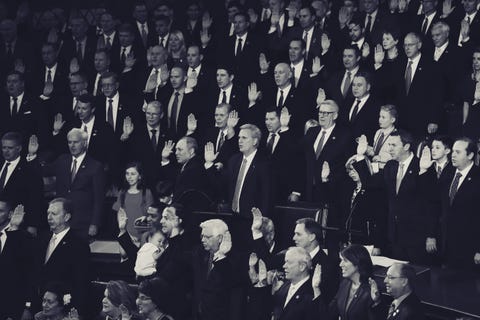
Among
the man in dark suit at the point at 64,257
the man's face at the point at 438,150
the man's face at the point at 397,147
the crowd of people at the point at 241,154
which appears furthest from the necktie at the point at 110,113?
the man's face at the point at 438,150

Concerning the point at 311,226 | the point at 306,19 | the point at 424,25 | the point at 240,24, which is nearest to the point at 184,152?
the point at 311,226

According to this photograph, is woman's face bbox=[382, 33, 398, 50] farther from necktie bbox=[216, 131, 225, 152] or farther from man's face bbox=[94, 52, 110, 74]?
man's face bbox=[94, 52, 110, 74]

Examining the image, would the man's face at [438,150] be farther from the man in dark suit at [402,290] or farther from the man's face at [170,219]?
the man's face at [170,219]

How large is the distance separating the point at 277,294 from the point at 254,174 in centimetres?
164

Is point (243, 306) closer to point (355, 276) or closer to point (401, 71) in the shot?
point (355, 276)

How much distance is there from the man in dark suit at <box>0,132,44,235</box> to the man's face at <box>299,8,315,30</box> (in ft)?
9.78

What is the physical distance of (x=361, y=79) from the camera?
9.70m

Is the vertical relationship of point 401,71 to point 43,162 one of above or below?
above

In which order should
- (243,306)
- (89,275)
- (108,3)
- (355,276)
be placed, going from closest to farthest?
(355,276)
(243,306)
(89,275)
(108,3)

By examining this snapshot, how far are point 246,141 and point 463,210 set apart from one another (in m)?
2.01

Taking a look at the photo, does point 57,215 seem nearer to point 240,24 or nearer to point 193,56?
point 193,56

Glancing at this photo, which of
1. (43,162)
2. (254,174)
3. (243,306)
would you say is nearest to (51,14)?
(43,162)

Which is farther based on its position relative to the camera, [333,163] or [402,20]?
[402,20]

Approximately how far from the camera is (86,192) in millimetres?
→ 10000
